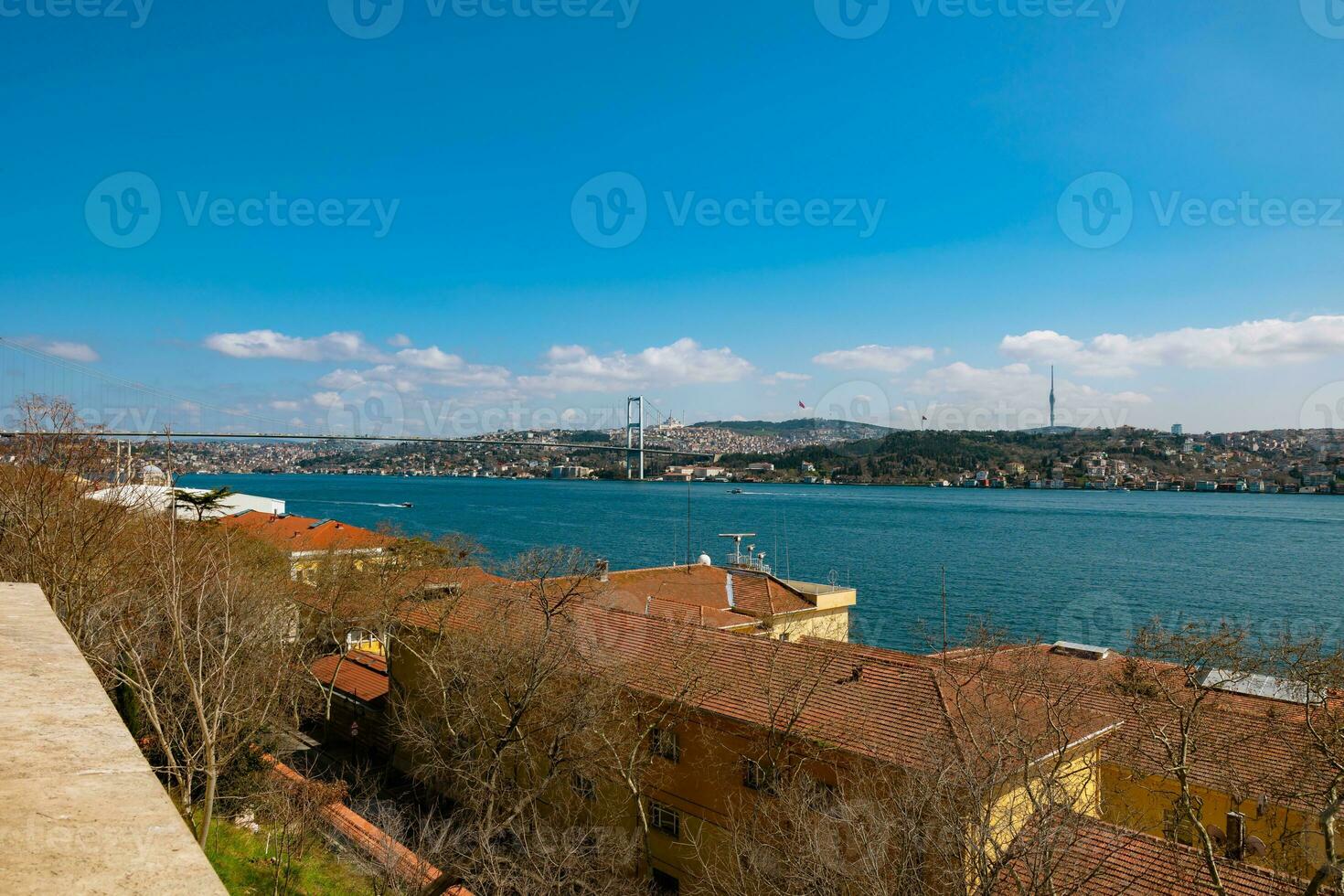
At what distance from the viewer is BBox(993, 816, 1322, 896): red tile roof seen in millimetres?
8156

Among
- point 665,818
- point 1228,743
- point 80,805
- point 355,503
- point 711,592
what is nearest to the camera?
point 80,805

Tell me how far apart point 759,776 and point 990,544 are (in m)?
54.0

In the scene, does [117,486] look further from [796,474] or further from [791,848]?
[796,474]

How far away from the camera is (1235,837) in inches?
421

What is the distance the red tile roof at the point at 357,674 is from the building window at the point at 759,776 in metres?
12.0

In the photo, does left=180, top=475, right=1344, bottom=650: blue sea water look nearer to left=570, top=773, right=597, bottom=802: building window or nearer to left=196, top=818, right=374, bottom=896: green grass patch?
left=570, top=773, right=597, bottom=802: building window

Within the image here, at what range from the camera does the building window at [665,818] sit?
1290 centimetres

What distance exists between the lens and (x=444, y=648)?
16344 millimetres

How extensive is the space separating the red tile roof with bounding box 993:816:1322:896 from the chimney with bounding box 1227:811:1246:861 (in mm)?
1732

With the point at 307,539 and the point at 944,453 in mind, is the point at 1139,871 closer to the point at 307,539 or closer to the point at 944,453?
the point at 307,539

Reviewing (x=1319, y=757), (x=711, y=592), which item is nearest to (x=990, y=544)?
(x=711, y=592)

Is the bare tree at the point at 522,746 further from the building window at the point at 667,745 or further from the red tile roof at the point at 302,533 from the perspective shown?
the red tile roof at the point at 302,533

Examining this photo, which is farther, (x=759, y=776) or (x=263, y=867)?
(x=759, y=776)

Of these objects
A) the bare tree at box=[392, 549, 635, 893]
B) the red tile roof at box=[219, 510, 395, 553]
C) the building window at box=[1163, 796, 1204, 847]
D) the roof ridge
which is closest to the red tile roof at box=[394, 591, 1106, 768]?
the bare tree at box=[392, 549, 635, 893]
